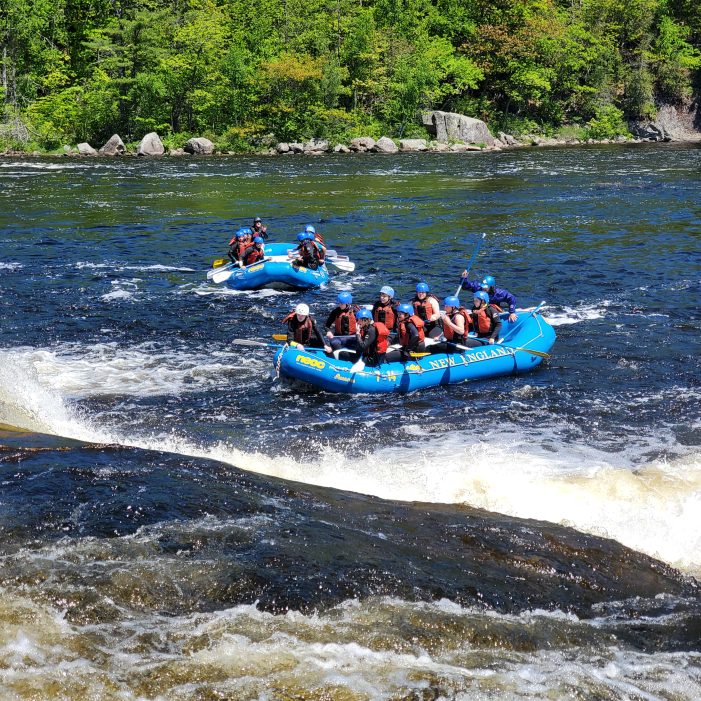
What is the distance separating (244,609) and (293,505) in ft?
5.57

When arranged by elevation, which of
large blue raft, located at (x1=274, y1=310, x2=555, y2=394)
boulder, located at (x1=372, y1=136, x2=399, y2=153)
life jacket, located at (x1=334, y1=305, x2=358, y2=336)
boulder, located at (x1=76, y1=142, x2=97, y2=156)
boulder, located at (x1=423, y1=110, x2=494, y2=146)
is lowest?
large blue raft, located at (x1=274, y1=310, x2=555, y2=394)

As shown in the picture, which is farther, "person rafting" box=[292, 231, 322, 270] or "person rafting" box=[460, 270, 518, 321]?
"person rafting" box=[292, 231, 322, 270]

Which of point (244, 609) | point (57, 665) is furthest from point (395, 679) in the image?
point (57, 665)

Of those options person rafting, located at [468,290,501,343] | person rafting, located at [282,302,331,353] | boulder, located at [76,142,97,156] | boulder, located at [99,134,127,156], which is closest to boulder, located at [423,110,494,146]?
boulder, located at [99,134,127,156]

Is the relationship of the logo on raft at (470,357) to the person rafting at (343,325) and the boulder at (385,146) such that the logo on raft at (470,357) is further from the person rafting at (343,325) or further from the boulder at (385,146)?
the boulder at (385,146)

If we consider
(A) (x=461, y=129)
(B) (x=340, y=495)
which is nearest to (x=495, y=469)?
(B) (x=340, y=495)

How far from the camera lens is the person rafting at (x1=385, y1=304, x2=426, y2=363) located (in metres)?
12.2

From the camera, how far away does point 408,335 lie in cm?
1228

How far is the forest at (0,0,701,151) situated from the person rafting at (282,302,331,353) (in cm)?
3547

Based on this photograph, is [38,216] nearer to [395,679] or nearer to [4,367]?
[4,367]

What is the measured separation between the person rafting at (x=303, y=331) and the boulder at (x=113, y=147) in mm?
34915

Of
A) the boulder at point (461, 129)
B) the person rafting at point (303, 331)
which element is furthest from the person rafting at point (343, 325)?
the boulder at point (461, 129)

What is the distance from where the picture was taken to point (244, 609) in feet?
18.3

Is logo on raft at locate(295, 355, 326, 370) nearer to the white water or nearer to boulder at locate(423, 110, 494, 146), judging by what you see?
the white water
